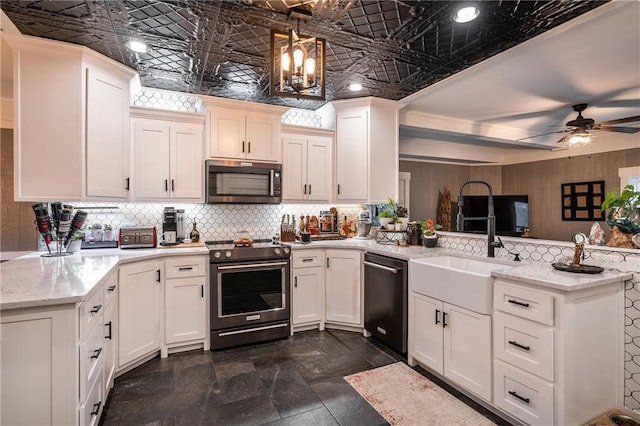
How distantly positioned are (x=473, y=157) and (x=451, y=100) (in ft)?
9.57

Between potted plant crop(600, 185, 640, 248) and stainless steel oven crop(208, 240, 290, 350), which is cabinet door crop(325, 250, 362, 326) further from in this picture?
potted plant crop(600, 185, 640, 248)

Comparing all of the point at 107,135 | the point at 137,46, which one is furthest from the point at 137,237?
the point at 137,46

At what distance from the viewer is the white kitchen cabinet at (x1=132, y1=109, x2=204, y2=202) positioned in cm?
304

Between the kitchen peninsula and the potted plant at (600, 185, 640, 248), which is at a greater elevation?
the potted plant at (600, 185, 640, 248)

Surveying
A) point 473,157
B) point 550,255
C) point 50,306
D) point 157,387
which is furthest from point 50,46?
point 473,157

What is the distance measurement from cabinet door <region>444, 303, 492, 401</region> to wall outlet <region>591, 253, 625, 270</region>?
0.82 m

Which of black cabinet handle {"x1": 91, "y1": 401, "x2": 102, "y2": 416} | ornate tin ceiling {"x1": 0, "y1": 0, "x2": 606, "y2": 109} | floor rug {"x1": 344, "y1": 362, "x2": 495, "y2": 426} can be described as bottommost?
floor rug {"x1": 344, "y1": 362, "x2": 495, "y2": 426}

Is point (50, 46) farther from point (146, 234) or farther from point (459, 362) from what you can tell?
point (459, 362)

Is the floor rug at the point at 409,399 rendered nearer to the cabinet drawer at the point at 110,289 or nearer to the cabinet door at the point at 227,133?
the cabinet drawer at the point at 110,289

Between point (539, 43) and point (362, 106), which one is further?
point (362, 106)

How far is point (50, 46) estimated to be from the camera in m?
2.32

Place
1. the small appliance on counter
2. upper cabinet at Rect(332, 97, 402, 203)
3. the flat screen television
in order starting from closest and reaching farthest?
1. the small appliance on counter
2. upper cabinet at Rect(332, 97, 402, 203)
3. the flat screen television

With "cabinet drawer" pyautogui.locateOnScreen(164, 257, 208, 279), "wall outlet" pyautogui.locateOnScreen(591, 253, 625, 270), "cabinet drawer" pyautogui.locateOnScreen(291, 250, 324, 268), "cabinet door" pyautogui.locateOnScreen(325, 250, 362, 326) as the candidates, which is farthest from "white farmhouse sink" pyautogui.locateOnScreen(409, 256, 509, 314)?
"cabinet drawer" pyautogui.locateOnScreen(164, 257, 208, 279)

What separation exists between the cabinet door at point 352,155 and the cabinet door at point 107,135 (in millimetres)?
2259
